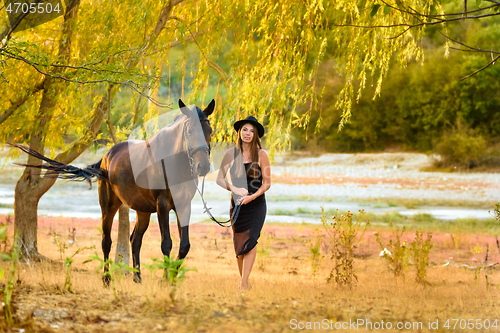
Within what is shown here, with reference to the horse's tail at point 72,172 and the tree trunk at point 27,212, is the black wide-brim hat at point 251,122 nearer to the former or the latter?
the horse's tail at point 72,172

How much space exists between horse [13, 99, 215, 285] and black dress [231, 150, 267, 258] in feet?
1.60

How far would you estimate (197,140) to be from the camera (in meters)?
3.84

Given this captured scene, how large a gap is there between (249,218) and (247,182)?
36 cm

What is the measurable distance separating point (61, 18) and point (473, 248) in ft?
28.1

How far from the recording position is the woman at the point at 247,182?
423cm

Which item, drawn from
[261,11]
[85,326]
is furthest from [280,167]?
[85,326]

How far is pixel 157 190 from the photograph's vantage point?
434 centimetres

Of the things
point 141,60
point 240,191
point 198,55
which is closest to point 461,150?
point 198,55

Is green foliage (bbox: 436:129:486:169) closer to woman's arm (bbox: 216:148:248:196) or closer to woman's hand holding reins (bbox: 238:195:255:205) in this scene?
woman's arm (bbox: 216:148:248:196)

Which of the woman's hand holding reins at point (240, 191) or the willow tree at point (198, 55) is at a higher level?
the willow tree at point (198, 55)

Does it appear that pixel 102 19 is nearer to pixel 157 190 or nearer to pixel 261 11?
pixel 261 11

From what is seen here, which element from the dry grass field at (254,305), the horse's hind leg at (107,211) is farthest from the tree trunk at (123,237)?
the horse's hind leg at (107,211)

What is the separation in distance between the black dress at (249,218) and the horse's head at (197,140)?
612mm

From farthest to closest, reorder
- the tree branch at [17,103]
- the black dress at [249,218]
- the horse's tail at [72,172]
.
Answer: the tree branch at [17,103]
the horse's tail at [72,172]
the black dress at [249,218]
